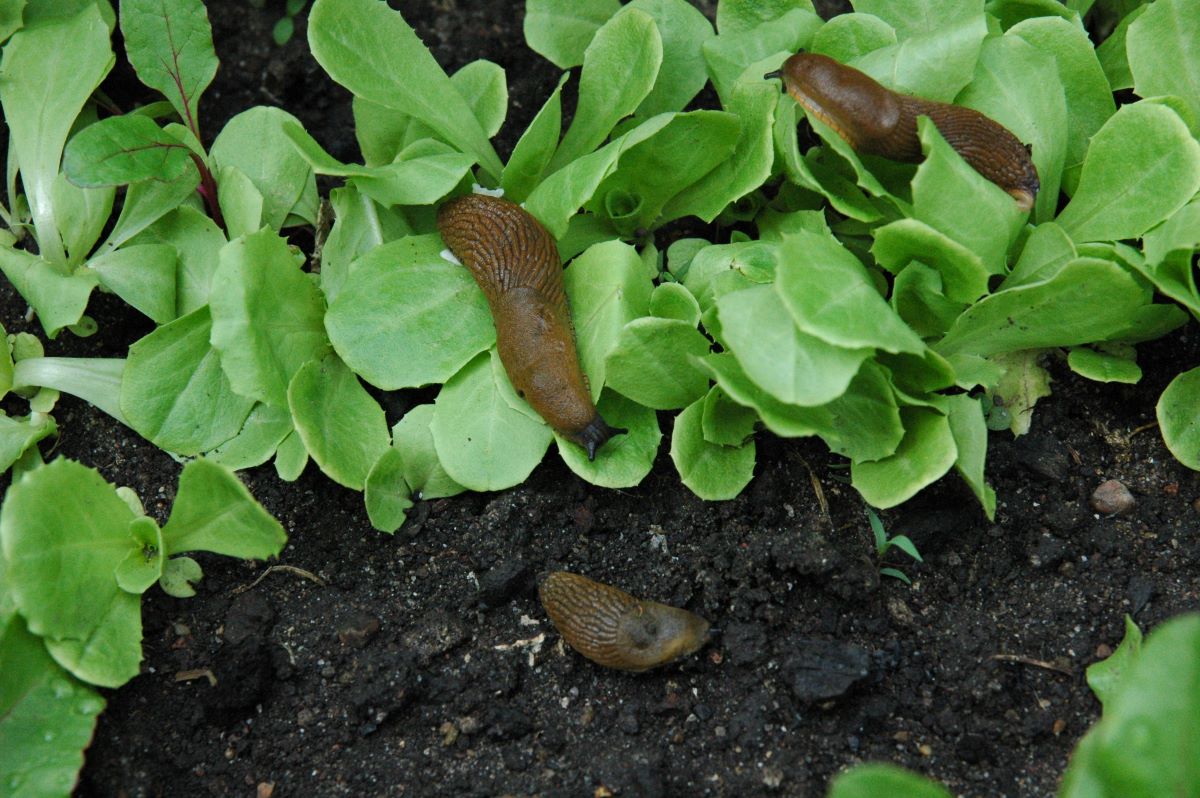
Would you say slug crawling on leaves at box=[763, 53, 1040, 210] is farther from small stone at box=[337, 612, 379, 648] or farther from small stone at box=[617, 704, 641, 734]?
small stone at box=[337, 612, 379, 648]

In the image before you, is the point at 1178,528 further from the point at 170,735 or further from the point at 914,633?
the point at 170,735

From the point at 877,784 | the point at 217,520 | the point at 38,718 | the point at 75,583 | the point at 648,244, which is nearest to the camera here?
the point at 877,784

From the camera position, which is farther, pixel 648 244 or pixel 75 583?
pixel 648 244

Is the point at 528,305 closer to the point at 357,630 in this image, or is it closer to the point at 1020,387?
the point at 357,630

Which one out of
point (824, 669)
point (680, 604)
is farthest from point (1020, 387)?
point (680, 604)

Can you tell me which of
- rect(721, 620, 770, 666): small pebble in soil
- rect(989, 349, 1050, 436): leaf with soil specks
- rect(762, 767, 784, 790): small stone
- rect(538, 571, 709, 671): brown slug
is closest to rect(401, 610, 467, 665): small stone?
rect(538, 571, 709, 671): brown slug

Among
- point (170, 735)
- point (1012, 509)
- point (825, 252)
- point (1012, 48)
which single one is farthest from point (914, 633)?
point (170, 735)

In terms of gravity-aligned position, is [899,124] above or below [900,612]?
above
